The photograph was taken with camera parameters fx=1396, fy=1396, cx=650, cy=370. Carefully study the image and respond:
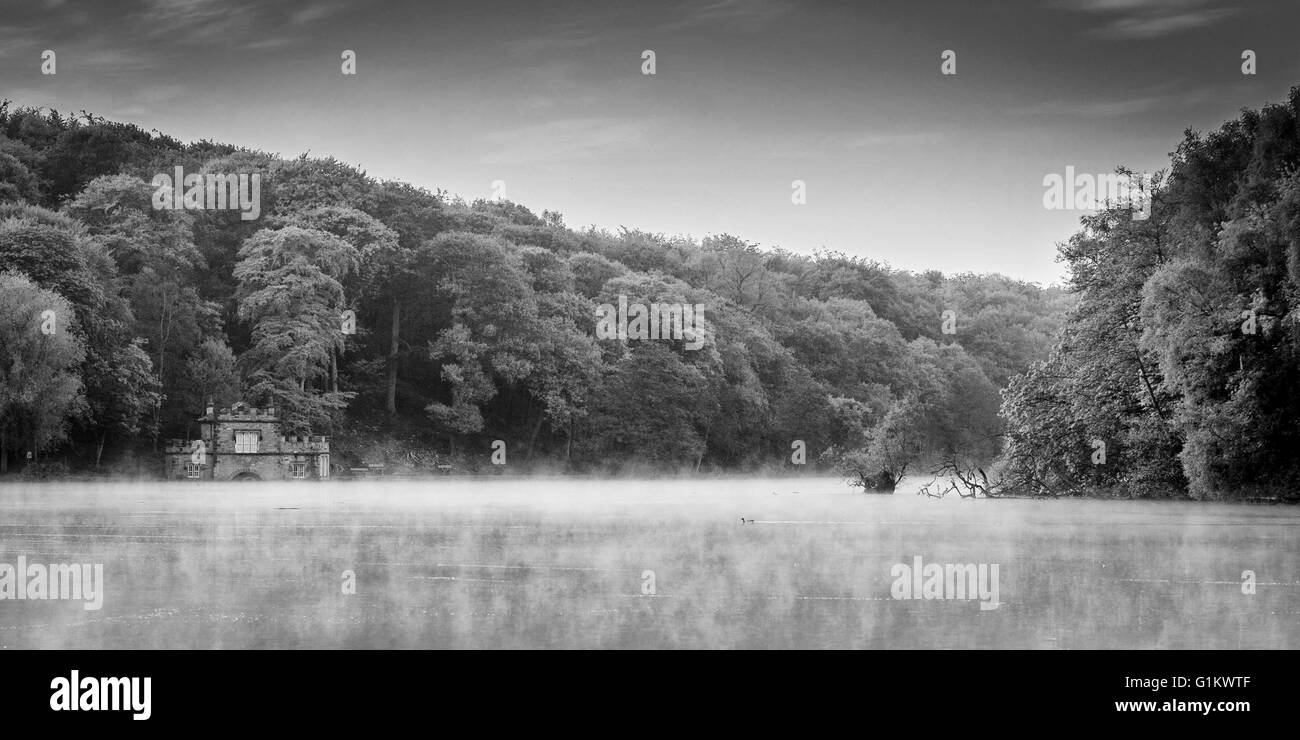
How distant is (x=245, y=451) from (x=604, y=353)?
2791 centimetres

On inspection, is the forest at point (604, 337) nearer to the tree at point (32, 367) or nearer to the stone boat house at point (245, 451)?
the tree at point (32, 367)

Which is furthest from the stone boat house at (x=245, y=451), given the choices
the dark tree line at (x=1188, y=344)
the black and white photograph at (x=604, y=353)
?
the dark tree line at (x=1188, y=344)

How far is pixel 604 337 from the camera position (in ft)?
312

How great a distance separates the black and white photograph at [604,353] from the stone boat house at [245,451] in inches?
11.7

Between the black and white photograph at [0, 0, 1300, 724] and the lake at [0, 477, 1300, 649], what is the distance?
14cm

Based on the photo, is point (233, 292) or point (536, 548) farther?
point (233, 292)

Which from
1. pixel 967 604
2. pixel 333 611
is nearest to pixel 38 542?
pixel 333 611

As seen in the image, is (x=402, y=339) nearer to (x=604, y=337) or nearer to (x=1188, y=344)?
(x=604, y=337)

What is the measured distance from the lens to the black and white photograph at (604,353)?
1738cm

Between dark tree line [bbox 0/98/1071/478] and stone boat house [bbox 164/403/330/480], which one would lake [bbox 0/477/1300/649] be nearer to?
dark tree line [bbox 0/98/1071/478]
